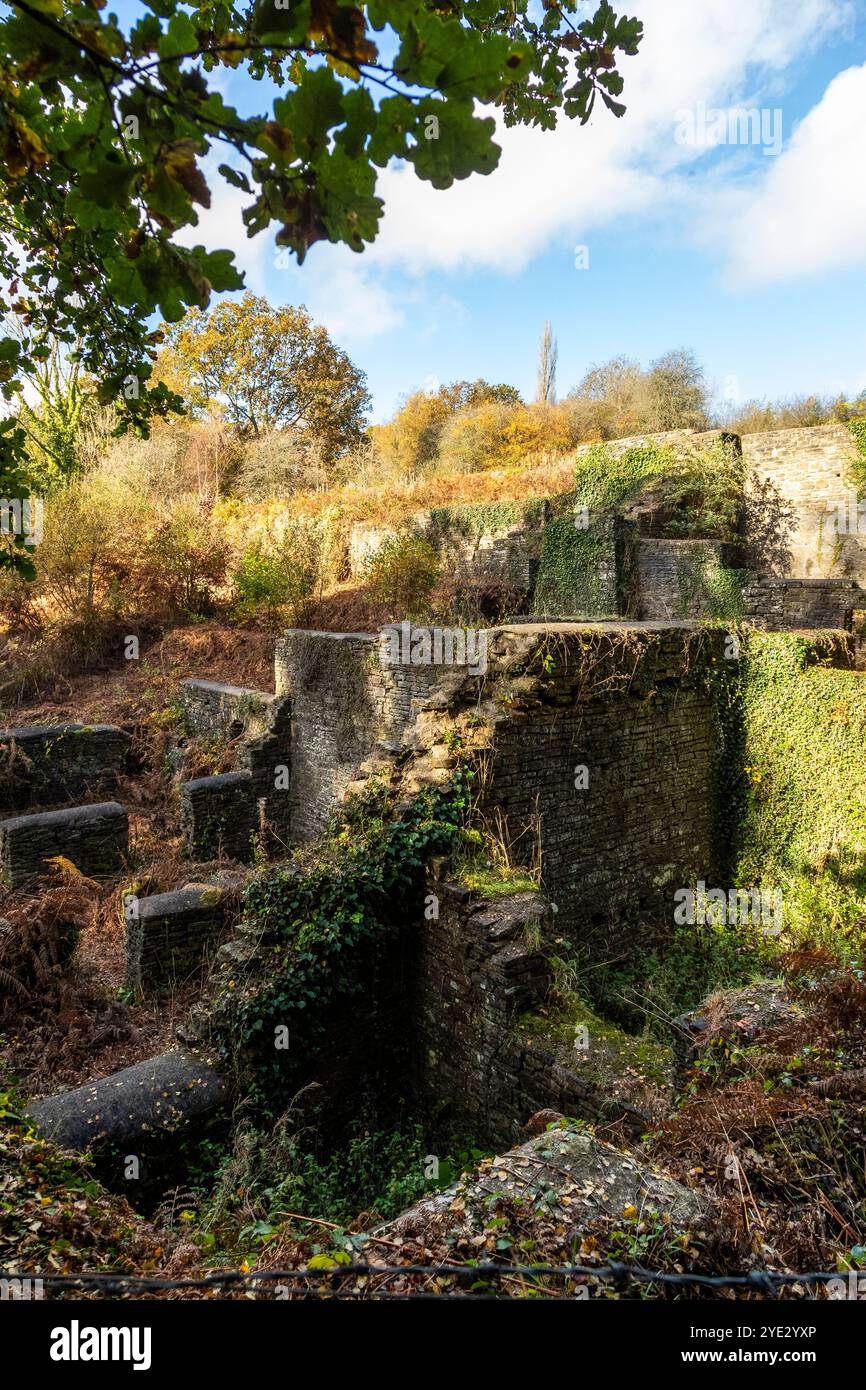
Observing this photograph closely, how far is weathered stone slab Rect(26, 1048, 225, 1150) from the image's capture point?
13.1 feet

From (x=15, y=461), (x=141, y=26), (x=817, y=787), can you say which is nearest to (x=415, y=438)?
(x=817, y=787)

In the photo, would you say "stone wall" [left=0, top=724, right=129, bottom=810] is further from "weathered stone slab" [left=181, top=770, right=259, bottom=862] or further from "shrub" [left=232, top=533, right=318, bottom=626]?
"shrub" [left=232, top=533, right=318, bottom=626]

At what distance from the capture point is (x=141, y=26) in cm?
151

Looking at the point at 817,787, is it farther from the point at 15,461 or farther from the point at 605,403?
the point at 605,403

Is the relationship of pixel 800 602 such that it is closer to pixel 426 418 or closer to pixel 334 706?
pixel 334 706

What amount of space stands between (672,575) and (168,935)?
11285 millimetres

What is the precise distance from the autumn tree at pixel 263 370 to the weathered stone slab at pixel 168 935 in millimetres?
23664

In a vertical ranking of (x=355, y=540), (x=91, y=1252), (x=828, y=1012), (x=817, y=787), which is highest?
(x=355, y=540)

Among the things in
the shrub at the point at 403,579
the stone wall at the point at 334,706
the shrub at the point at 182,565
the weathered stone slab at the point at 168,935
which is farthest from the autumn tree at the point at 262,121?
the shrub at the point at 182,565

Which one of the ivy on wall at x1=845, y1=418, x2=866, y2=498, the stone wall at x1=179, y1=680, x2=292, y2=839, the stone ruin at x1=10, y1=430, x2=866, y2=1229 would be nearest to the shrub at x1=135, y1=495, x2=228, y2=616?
the stone wall at x1=179, y1=680, x2=292, y2=839

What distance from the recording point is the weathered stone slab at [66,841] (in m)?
8.51

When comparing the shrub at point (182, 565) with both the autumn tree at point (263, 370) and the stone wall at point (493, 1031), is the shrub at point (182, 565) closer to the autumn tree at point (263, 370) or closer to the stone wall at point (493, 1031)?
the autumn tree at point (263, 370)
